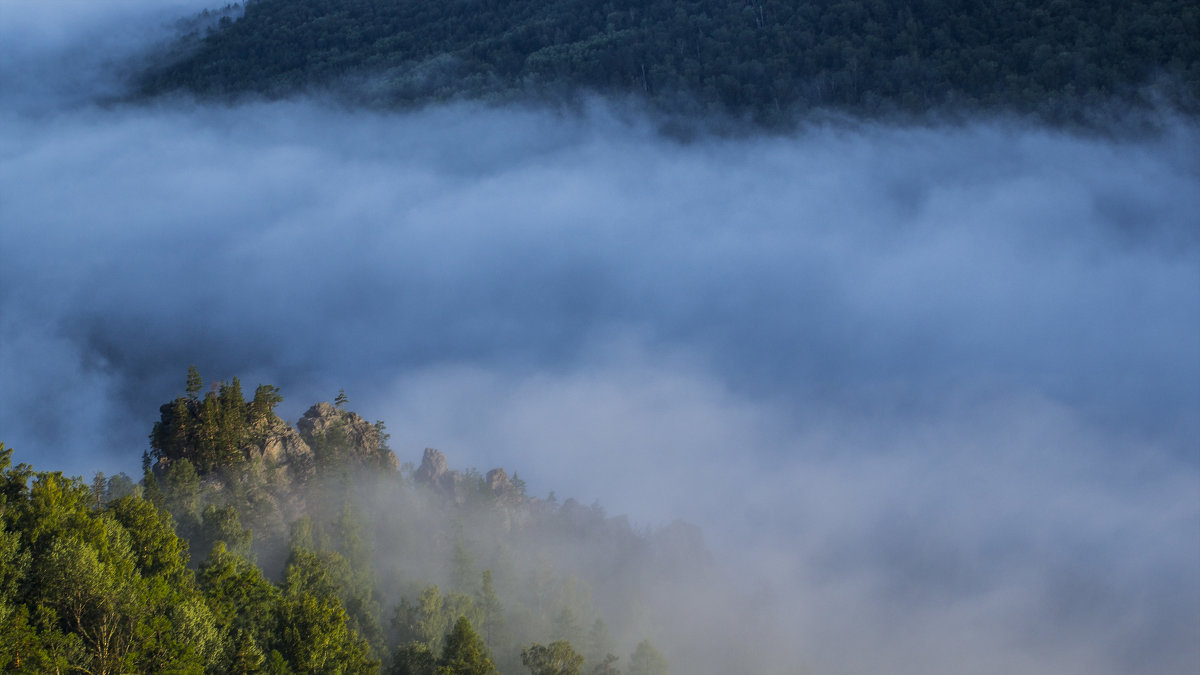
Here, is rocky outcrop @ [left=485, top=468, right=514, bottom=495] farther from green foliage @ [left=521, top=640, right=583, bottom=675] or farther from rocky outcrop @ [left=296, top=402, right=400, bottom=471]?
green foliage @ [left=521, top=640, right=583, bottom=675]

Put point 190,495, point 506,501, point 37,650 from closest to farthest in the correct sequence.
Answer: point 37,650
point 190,495
point 506,501

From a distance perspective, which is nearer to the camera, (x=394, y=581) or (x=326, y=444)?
(x=394, y=581)

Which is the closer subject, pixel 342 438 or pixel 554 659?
pixel 554 659

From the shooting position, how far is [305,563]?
229 ft

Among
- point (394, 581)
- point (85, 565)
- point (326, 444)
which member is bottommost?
point (85, 565)

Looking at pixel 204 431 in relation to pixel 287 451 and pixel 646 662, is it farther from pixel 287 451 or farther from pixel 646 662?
pixel 646 662

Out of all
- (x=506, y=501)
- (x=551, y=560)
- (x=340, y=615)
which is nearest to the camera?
(x=340, y=615)

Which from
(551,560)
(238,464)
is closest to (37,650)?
(238,464)

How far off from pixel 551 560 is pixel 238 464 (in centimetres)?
4538

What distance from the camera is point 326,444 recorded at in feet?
346

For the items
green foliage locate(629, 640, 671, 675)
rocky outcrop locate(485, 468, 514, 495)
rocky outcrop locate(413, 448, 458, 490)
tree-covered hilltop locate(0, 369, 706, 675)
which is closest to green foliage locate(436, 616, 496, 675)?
tree-covered hilltop locate(0, 369, 706, 675)

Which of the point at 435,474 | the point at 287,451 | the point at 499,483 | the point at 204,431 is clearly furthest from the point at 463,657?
the point at 499,483

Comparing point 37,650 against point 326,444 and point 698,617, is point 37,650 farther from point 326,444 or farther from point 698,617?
point 698,617

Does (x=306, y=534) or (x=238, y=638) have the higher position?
(x=306, y=534)
